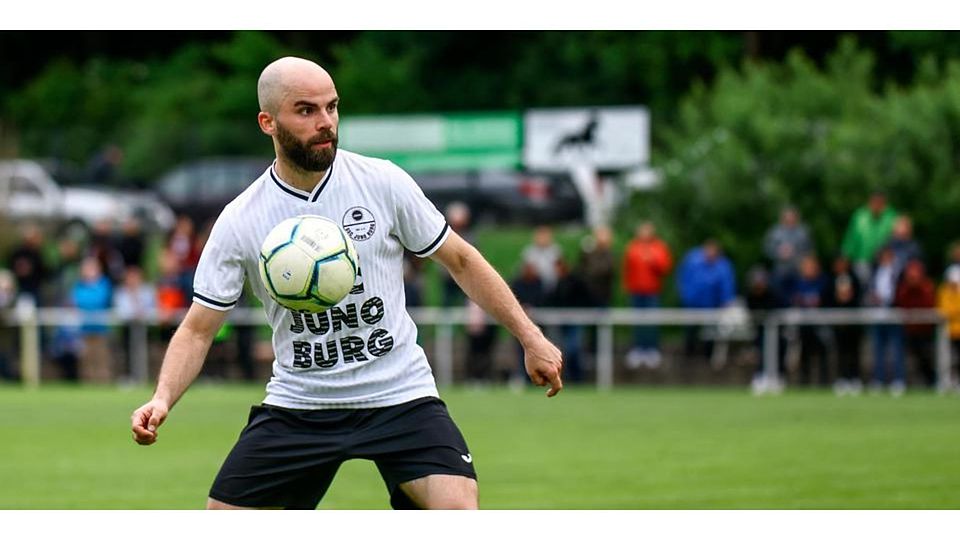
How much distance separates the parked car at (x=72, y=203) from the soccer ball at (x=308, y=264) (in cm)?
2944

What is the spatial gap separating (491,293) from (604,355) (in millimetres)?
16050

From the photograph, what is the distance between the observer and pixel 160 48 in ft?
175

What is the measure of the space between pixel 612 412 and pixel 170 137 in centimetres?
2349

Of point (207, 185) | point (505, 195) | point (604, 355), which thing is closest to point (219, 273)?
point (604, 355)

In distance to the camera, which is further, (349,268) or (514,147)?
(514,147)

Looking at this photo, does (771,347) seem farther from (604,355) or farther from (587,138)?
(587,138)

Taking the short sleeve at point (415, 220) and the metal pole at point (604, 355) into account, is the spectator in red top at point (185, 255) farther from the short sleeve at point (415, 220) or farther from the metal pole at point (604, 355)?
the short sleeve at point (415, 220)

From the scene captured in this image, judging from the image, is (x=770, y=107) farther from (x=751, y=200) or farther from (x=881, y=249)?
(x=881, y=249)

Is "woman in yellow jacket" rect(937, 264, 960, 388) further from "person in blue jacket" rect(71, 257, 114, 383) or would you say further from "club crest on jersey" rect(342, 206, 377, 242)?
"club crest on jersey" rect(342, 206, 377, 242)

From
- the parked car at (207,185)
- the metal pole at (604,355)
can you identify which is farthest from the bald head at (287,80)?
the parked car at (207,185)

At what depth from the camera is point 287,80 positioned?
255 inches

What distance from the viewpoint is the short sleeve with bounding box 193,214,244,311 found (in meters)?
6.71

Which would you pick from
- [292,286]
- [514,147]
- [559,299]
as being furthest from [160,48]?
[292,286]

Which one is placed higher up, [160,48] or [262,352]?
[160,48]
